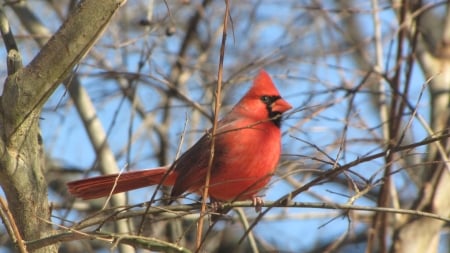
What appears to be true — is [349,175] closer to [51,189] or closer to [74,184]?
[74,184]

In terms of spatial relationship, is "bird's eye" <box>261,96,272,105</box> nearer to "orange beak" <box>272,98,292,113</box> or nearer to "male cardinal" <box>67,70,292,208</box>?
"orange beak" <box>272,98,292,113</box>

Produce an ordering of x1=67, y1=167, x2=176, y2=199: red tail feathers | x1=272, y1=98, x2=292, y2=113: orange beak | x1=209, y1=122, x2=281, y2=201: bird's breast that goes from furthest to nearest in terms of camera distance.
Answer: x1=272, y1=98, x2=292, y2=113: orange beak
x1=209, y1=122, x2=281, y2=201: bird's breast
x1=67, y1=167, x2=176, y2=199: red tail feathers

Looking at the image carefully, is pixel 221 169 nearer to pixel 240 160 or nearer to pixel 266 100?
pixel 240 160

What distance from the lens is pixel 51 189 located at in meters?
4.88

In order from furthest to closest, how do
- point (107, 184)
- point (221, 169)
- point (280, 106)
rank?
point (280, 106) → point (221, 169) → point (107, 184)

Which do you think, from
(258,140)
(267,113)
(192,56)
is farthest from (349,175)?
(192,56)

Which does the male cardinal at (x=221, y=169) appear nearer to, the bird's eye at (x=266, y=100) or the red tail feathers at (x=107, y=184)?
the red tail feathers at (x=107, y=184)

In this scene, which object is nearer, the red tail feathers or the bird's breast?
the red tail feathers

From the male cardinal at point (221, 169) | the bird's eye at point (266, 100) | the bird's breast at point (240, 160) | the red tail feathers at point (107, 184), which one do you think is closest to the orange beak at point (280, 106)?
the bird's eye at point (266, 100)

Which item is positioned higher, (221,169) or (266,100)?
(266,100)

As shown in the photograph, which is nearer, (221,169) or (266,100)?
(221,169)

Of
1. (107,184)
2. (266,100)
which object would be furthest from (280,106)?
(107,184)

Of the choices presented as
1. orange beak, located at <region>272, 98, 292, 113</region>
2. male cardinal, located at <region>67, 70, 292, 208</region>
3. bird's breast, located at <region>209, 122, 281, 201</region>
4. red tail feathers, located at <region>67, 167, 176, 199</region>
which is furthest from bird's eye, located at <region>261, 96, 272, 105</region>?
red tail feathers, located at <region>67, 167, 176, 199</region>

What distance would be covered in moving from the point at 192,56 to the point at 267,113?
1.80 meters
